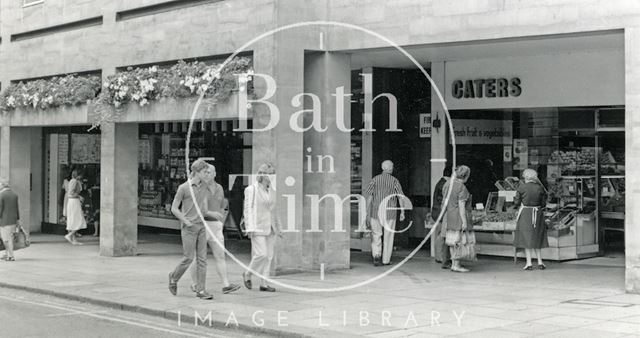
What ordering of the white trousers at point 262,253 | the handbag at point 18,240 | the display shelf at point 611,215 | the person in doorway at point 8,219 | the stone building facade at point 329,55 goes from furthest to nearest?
the handbag at point 18,240 < the person in doorway at point 8,219 < the display shelf at point 611,215 < the stone building facade at point 329,55 < the white trousers at point 262,253

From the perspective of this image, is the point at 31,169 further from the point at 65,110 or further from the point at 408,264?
the point at 408,264

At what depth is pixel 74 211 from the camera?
843 inches

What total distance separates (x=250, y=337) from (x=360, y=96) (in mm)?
10187

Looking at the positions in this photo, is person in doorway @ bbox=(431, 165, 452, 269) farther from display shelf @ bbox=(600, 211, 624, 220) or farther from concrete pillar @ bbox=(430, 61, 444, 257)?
display shelf @ bbox=(600, 211, 624, 220)

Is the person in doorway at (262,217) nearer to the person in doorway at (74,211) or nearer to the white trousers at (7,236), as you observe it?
the white trousers at (7,236)

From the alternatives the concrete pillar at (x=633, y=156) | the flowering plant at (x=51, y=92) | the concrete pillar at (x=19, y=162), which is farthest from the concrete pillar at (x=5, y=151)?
the concrete pillar at (x=633, y=156)

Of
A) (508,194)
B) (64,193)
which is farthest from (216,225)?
(64,193)

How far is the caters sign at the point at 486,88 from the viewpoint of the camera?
656 inches

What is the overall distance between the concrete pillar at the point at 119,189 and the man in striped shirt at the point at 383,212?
5.45 meters

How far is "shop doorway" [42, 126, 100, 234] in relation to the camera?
24125mm

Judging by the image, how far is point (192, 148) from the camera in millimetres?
23078

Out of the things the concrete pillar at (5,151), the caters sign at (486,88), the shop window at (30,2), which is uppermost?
the shop window at (30,2)

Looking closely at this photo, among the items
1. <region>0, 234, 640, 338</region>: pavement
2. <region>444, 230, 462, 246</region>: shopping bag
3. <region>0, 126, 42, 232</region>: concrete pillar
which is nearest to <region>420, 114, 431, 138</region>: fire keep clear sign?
<region>0, 234, 640, 338</region>: pavement

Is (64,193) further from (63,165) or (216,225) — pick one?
(216,225)
